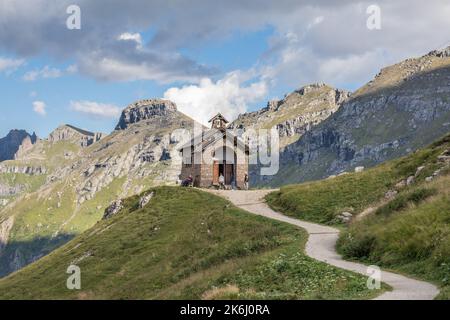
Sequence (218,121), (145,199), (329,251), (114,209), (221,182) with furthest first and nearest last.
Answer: (218,121) → (114,209) → (221,182) → (145,199) → (329,251)

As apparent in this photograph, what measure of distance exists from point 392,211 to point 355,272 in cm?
1152

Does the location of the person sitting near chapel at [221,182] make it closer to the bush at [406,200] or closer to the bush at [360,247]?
the bush at [406,200]

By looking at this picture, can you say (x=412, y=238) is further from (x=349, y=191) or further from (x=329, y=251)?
(x=349, y=191)

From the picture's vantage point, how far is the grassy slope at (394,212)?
23.6 m

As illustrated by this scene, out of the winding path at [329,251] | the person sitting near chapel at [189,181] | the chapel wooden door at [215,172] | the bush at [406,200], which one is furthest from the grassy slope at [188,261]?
the chapel wooden door at [215,172]

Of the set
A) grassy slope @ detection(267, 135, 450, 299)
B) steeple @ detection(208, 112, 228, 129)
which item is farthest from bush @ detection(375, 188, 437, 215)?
steeple @ detection(208, 112, 228, 129)

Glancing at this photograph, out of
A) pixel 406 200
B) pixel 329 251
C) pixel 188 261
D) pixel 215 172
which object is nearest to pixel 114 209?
pixel 215 172

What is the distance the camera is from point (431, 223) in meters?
26.1

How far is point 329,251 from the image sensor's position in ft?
98.9

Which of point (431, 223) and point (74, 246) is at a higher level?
point (431, 223)

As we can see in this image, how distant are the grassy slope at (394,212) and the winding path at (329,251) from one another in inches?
29.5

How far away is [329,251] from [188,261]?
12987 mm
